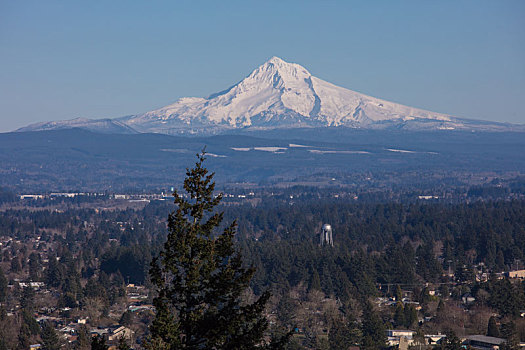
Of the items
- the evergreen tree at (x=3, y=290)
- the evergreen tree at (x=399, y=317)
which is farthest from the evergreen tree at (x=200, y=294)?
the evergreen tree at (x=3, y=290)

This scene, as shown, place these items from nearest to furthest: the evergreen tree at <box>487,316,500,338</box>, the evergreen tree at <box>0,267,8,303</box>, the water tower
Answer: the evergreen tree at <box>487,316,500,338</box>
the evergreen tree at <box>0,267,8,303</box>
the water tower

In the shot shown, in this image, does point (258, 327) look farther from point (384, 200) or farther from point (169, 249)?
point (384, 200)

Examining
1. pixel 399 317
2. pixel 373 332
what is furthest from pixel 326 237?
pixel 373 332

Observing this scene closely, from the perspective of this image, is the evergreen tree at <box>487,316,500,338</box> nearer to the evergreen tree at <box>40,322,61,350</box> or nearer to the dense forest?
the dense forest

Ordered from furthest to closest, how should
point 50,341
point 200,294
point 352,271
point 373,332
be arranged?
point 352,271 → point 373,332 → point 50,341 → point 200,294

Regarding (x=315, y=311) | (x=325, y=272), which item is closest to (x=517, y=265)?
(x=325, y=272)

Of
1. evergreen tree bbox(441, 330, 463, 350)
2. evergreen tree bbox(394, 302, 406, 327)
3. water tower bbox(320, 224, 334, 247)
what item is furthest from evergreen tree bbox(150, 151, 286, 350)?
water tower bbox(320, 224, 334, 247)

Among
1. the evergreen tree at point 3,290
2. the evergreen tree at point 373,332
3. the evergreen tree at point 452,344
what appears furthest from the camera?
the evergreen tree at point 3,290

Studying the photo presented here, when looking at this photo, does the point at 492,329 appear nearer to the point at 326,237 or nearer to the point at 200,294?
the point at 200,294

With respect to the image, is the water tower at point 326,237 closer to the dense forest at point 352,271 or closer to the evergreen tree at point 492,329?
the dense forest at point 352,271
